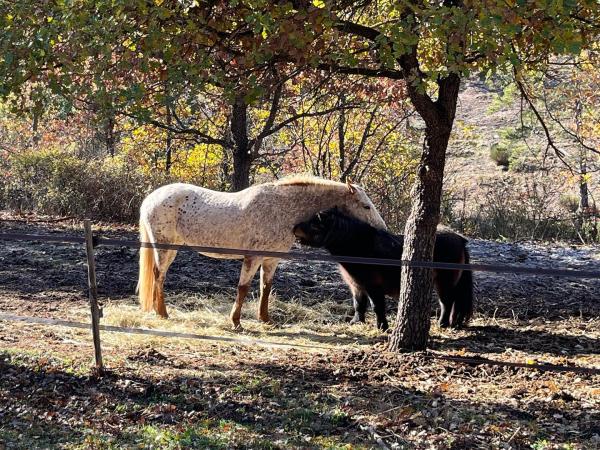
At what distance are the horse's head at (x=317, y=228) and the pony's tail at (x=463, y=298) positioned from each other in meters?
1.55

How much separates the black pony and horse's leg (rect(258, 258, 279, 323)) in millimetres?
470

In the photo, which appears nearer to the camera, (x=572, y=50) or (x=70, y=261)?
(x=572, y=50)

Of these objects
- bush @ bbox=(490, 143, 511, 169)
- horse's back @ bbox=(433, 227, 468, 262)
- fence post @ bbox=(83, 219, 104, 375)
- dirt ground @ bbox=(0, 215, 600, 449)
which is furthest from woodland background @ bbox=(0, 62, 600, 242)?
bush @ bbox=(490, 143, 511, 169)

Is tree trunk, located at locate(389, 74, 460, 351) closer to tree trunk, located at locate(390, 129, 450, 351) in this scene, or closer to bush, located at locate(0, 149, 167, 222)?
tree trunk, located at locate(390, 129, 450, 351)

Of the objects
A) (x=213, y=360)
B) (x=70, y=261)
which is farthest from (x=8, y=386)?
(x=70, y=261)

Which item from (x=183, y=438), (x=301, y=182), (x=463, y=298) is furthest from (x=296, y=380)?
(x=301, y=182)

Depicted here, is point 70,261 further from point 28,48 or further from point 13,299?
point 28,48

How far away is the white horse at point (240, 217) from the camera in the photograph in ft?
27.0

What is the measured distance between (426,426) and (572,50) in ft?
8.24

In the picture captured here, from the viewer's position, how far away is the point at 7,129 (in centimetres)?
2311

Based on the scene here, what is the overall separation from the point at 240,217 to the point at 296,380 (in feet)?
9.64

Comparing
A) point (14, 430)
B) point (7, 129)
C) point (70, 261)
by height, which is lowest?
point (14, 430)

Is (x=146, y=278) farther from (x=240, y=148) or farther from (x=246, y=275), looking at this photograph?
(x=240, y=148)

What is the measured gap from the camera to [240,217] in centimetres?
824
